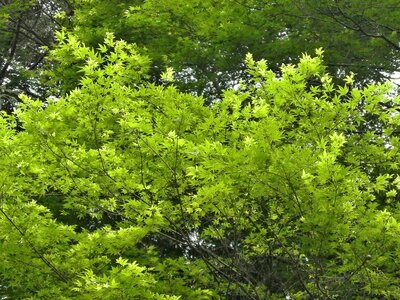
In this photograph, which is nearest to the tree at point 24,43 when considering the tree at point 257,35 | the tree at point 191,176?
the tree at point 257,35

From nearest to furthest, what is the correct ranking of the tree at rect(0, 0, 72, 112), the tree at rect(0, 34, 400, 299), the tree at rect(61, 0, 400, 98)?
the tree at rect(0, 34, 400, 299), the tree at rect(61, 0, 400, 98), the tree at rect(0, 0, 72, 112)

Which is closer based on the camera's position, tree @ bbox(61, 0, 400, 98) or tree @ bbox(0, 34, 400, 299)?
tree @ bbox(0, 34, 400, 299)

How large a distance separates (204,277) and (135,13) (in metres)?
6.15

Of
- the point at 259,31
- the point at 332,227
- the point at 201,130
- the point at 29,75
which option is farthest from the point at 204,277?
the point at 29,75

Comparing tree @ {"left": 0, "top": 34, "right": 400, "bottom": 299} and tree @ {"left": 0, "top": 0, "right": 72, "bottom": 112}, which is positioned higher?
tree @ {"left": 0, "top": 0, "right": 72, "bottom": 112}

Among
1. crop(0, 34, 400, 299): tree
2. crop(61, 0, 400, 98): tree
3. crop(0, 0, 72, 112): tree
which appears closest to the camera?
crop(0, 34, 400, 299): tree

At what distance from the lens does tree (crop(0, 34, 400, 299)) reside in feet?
17.4

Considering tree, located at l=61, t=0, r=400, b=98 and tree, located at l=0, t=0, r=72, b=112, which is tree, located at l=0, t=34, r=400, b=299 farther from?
tree, located at l=0, t=0, r=72, b=112

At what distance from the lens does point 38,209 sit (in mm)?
6449

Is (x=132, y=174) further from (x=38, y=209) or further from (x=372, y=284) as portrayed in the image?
(x=372, y=284)

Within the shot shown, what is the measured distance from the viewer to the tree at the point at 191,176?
5297mm

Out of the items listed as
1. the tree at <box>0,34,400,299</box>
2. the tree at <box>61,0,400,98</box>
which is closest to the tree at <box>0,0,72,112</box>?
the tree at <box>61,0,400,98</box>

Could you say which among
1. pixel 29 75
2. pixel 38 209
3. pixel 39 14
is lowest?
pixel 38 209

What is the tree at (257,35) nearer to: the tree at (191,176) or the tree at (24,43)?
the tree at (191,176)
